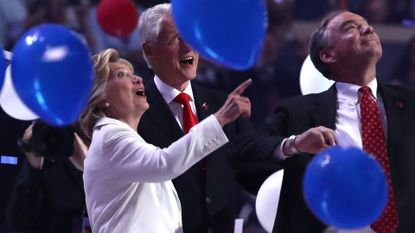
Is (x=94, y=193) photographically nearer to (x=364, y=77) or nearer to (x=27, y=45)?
(x=27, y=45)

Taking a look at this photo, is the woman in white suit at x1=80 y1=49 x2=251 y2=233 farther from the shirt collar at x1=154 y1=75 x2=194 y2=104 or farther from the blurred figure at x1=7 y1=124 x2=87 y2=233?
the blurred figure at x1=7 y1=124 x2=87 y2=233

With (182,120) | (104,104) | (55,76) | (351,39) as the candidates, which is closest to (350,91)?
(351,39)

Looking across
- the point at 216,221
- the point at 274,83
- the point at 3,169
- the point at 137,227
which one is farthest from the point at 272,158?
the point at 274,83

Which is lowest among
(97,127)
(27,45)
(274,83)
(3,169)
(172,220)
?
(274,83)

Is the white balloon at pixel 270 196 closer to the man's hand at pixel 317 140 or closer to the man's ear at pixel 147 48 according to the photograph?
the man's hand at pixel 317 140

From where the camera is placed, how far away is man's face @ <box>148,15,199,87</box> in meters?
3.26

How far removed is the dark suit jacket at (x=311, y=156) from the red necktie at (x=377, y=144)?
0.02m

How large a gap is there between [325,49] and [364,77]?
0.17m

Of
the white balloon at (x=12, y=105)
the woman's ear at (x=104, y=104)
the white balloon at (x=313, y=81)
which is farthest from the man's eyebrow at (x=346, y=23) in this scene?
the white balloon at (x=12, y=105)

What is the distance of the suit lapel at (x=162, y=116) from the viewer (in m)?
3.20

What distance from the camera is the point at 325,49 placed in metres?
3.35

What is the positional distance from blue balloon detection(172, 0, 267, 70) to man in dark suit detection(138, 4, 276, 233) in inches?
17.2

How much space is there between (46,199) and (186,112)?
0.68 metres

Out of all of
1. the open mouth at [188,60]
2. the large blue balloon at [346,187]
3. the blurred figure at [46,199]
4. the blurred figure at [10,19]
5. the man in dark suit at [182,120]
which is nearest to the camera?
the large blue balloon at [346,187]
